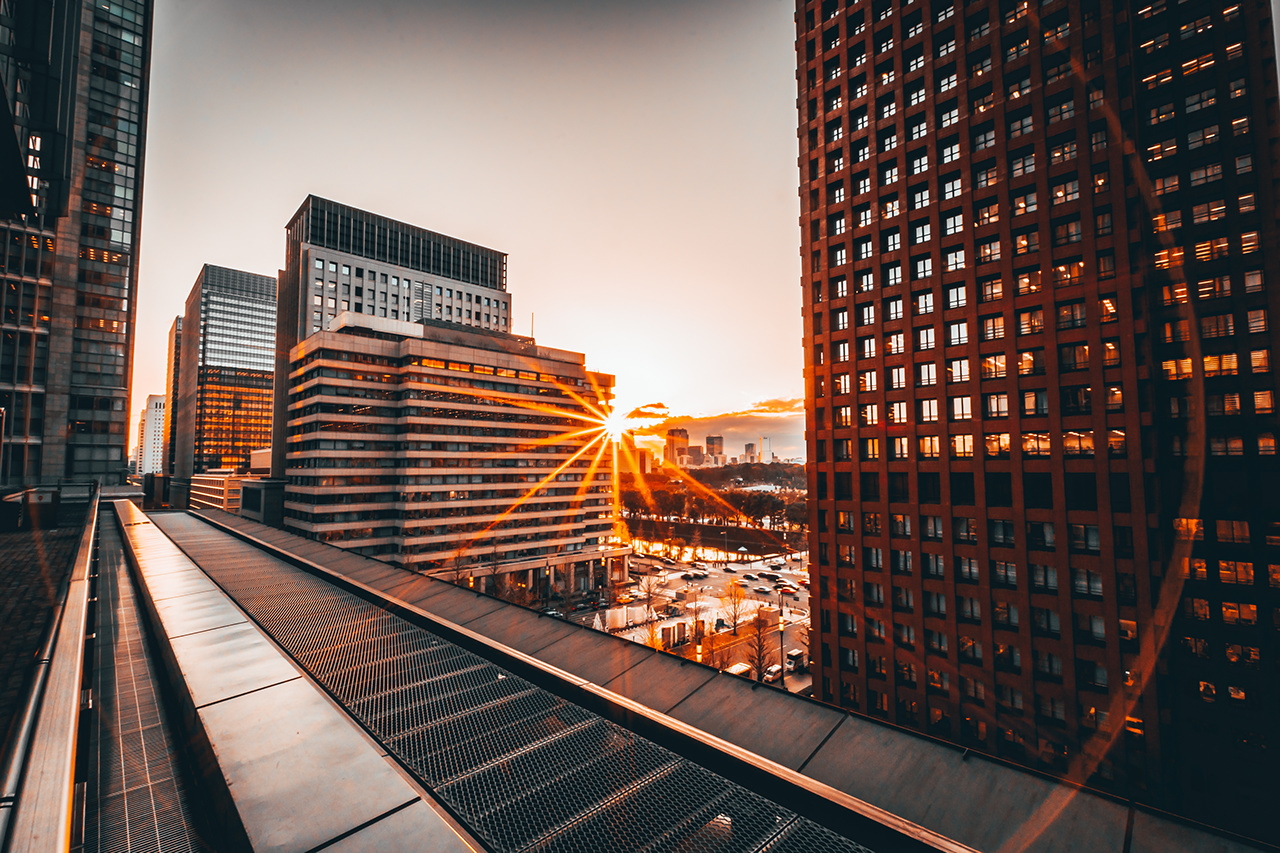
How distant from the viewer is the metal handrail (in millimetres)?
3357

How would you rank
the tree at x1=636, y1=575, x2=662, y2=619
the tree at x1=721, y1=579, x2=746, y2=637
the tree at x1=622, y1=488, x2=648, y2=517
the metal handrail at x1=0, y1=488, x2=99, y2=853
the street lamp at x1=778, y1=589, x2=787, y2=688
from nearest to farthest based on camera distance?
the metal handrail at x1=0, y1=488, x2=99, y2=853
the street lamp at x1=778, y1=589, x2=787, y2=688
the tree at x1=721, y1=579, x2=746, y2=637
the tree at x1=636, y1=575, x2=662, y2=619
the tree at x1=622, y1=488, x2=648, y2=517

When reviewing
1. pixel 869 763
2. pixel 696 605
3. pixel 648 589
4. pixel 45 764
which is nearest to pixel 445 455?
pixel 648 589

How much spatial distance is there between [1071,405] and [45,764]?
43544 mm

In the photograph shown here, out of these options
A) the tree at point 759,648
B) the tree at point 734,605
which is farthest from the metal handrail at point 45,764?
the tree at point 734,605

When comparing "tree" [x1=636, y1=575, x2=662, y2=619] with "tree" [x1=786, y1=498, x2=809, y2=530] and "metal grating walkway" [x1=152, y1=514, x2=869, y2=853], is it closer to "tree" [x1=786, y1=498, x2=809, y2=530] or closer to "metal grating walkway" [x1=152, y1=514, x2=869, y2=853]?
"tree" [x1=786, y1=498, x2=809, y2=530]

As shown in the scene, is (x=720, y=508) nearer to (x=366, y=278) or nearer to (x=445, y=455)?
(x=445, y=455)

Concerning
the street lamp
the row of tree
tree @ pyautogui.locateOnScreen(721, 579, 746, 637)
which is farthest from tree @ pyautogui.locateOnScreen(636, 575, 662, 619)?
the row of tree

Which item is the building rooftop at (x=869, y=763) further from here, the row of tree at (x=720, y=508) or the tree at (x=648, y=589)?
the row of tree at (x=720, y=508)

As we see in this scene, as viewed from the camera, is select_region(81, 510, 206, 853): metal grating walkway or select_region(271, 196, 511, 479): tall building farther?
select_region(271, 196, 511, 479): tall building

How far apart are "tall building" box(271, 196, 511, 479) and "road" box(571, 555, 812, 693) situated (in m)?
61.5

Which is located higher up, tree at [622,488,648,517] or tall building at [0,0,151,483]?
tall building at [0,0,151,483]

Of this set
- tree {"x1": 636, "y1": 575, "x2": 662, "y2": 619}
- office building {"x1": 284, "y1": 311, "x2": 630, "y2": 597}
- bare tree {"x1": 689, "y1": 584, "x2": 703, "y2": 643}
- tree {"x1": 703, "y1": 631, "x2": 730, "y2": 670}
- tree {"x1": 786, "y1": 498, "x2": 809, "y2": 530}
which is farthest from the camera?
tree {"x1": 786, "y1": 498, "x2": 809, "y2": 530}

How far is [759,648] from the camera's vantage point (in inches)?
1734

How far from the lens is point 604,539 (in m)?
92.3
